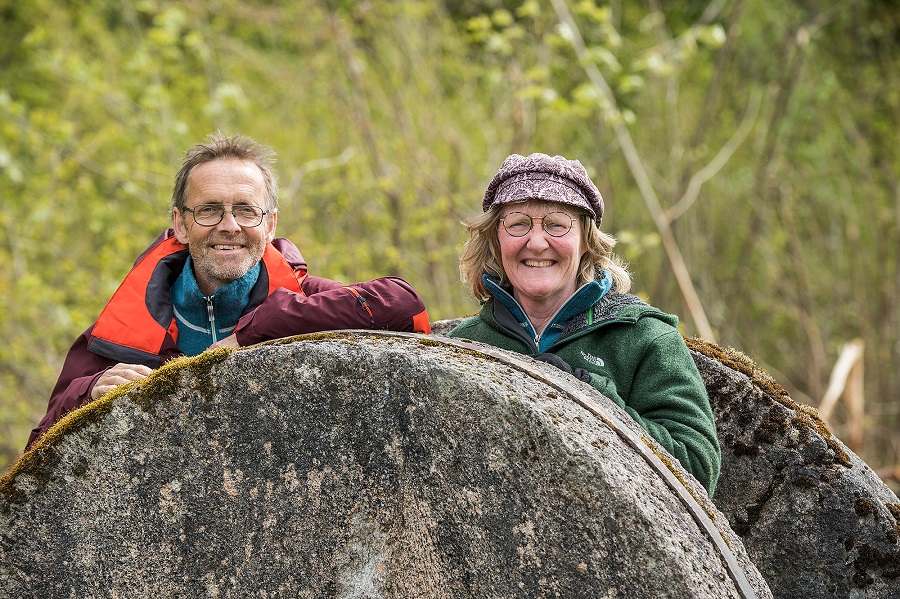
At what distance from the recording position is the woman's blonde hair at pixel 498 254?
3.07 m

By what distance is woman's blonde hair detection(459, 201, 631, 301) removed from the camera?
3.07m

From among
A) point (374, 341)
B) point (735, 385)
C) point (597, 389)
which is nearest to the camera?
point (374, 341)

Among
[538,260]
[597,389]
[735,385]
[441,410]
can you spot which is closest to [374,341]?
[441,410]

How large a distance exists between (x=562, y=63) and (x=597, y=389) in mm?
7008

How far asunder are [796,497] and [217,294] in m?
2.02

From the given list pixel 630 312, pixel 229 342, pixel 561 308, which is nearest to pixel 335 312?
pixel 229 342

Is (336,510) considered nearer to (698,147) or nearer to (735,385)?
(735,385)

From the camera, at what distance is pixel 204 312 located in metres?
2.95

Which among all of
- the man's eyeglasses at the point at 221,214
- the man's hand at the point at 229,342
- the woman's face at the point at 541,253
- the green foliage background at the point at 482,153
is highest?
the green foliage background at the point at 482,153

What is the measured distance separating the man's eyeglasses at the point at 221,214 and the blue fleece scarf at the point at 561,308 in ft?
2.46

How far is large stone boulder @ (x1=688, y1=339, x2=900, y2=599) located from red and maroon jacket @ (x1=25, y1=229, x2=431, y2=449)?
120cm

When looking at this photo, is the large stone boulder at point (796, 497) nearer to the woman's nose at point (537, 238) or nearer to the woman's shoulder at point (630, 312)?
the woman's shoulder at point (630, 312)

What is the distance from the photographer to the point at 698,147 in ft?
29.1

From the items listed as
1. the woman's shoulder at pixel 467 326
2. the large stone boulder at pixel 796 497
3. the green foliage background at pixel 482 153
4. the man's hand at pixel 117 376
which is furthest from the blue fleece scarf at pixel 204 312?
the green foliage background at pixel 482 153
